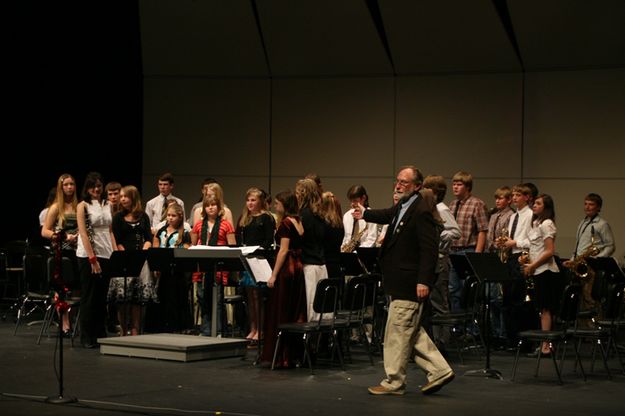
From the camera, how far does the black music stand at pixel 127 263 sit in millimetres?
9539

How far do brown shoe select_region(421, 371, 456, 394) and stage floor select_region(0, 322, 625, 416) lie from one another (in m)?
0.07

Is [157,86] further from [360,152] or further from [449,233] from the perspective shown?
[449,233]

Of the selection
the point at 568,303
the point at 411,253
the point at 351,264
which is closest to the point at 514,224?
the point at 351,264

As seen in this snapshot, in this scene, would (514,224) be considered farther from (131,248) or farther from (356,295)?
(131,248)

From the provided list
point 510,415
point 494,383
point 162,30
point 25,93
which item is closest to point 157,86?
point 162,30

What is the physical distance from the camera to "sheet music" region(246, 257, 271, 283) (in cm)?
884

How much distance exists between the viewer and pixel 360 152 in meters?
14.2

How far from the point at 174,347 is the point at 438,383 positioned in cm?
269

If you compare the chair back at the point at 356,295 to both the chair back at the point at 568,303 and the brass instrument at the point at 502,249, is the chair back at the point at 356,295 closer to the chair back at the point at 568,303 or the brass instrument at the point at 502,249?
the chair back at the point at 568,303

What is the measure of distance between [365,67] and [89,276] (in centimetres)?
570

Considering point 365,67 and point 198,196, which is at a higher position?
point 365,67

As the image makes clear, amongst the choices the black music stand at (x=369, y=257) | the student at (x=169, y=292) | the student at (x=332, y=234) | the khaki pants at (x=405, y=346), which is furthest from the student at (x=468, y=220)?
the khaki pants at (x=405, y=346)

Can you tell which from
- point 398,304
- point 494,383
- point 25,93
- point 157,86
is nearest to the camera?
point 398,304

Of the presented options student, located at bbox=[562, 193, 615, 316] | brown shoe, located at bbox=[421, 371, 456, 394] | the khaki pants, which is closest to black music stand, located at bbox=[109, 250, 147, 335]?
the khaki pants
